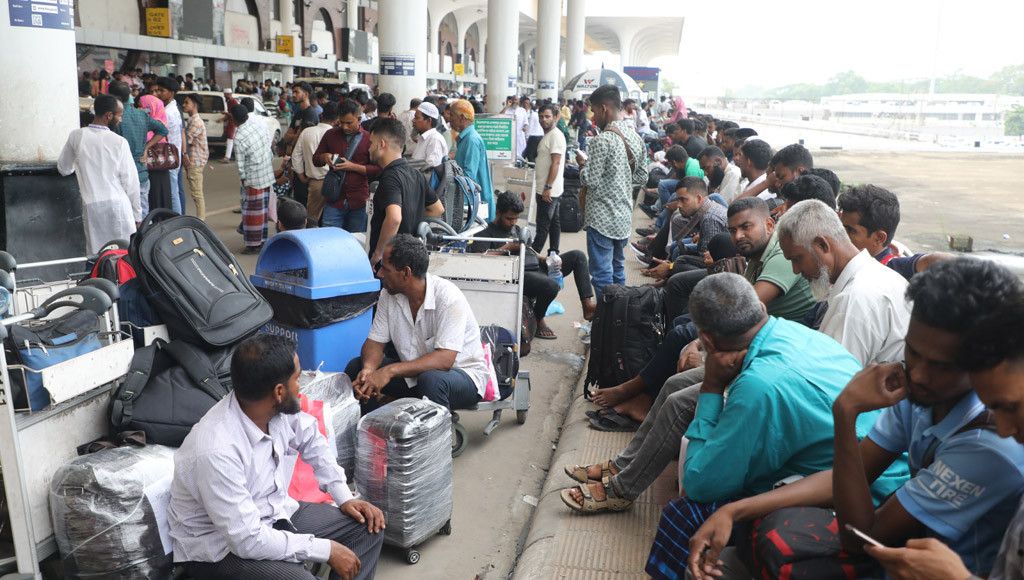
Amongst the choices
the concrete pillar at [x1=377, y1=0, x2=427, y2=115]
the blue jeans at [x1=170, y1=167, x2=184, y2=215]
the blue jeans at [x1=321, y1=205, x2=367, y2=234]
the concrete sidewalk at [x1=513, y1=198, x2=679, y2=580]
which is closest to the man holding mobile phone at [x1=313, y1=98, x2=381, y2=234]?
the blue jeans at [x1=321, y1=205, x2=367, y2=234]

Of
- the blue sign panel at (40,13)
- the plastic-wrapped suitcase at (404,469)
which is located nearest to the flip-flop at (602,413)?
the plastic-wrapped suitcase at (404,469)

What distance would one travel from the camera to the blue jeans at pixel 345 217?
686cm

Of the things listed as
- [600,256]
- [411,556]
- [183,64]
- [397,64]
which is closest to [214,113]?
[183,64]

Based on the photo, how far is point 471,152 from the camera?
8047mm

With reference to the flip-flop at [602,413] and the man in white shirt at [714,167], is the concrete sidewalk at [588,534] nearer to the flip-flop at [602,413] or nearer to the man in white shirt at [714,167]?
the flip-flop at [602,413]

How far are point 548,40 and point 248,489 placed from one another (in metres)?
28.8

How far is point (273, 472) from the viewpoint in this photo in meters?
2.71

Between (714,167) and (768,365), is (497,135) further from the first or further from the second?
(768,365)

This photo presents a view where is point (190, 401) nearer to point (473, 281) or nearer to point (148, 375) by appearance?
point (148, 375)

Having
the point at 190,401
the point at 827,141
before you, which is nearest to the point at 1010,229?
the point at 190,401

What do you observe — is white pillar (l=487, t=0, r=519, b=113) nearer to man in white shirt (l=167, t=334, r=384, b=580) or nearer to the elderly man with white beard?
the elderly man with white beard

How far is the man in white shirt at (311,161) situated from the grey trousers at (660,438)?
519 cm

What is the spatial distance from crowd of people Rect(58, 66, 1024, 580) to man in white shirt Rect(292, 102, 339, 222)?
1143 millimetres

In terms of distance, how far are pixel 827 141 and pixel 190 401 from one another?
120ft
